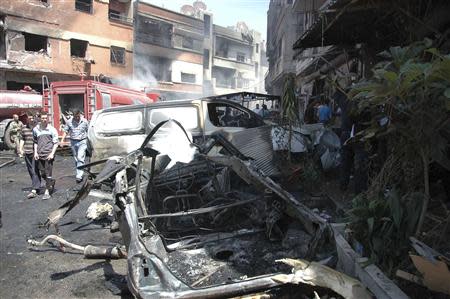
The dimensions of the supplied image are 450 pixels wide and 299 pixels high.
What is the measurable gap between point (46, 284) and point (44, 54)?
2269cm

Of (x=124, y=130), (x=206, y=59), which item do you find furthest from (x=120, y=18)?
(x=124, y=130)

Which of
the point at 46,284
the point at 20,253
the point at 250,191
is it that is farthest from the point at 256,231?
the point at 20,253

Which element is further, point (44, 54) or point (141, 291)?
point (44, 54)

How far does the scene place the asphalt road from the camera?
4.15 metres

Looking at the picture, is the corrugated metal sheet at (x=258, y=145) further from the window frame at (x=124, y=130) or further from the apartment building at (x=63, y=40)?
the apartment building at (x=63, y=40)

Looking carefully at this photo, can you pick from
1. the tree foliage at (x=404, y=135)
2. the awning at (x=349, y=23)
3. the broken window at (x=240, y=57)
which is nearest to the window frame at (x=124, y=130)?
the awning at (x=349, y=23)

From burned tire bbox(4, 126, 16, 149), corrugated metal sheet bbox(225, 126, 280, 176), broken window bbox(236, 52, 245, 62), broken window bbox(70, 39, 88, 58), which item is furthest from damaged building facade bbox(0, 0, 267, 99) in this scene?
corrugated metal sheet bbox(225, 126, 280, 176)

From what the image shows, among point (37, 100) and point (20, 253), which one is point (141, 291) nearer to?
point (20, 253)

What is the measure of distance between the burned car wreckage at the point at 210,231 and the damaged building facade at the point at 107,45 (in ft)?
68.7

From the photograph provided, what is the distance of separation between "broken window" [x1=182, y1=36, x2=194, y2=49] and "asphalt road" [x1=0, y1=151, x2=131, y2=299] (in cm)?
3481

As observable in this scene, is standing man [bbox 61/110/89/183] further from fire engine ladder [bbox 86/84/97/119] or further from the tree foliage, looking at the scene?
the tree foliage

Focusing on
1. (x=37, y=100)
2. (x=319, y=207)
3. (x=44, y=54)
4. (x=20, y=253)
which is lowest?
(x=20, y=253)

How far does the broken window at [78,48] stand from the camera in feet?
85.8

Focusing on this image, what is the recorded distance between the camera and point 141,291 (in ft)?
8.45
